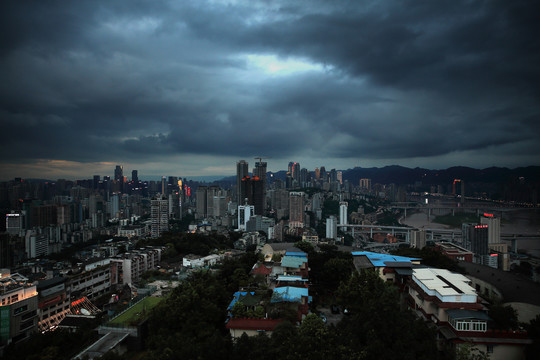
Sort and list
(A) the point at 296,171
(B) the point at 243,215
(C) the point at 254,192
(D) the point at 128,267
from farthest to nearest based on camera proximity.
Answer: (A) the point at 296,171
(C) the point at 254,192
(B) the point at 243,215
(D) the point at 128,267

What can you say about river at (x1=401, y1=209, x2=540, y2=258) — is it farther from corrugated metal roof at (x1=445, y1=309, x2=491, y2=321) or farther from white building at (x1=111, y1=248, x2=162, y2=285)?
white building at (x1=111, y1=248, x2=162, y2=285)

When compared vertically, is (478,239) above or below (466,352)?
below

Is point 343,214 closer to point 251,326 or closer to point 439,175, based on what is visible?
point 439,175

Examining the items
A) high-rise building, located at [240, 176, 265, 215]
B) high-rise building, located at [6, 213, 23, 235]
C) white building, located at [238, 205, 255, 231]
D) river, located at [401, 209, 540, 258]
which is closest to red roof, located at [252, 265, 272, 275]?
river, located at [401, 209, 540, 258]

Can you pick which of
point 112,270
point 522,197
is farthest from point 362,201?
point 112,270

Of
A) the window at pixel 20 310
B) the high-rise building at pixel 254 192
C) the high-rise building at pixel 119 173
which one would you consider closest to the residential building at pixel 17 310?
the window at pixel 20 310

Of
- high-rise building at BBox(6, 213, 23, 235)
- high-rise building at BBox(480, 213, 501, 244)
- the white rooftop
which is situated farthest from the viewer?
high-rise building at BBox(6, 213, 23, 235)

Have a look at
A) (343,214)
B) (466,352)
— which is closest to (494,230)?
(466,352)

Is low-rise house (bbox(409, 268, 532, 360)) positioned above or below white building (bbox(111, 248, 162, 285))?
above

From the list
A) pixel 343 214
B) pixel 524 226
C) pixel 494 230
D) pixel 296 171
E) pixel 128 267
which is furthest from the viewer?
pixel 296 171

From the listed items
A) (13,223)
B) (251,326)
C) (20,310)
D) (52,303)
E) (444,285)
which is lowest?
(52,303)
